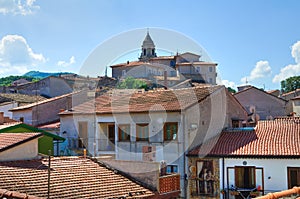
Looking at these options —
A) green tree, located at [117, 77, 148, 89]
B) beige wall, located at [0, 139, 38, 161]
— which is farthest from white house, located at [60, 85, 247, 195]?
green tree, located at [117, 77, 148, 89]

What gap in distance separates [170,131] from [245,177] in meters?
4.95

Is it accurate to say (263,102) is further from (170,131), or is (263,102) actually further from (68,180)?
(68,180)

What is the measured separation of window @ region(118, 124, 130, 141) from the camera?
25297 mm

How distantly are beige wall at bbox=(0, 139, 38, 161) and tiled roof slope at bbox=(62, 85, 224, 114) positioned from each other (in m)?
8.94

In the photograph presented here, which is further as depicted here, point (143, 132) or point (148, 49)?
point (148, 49)

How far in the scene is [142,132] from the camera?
24703mm

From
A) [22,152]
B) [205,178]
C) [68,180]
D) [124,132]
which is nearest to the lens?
[68,180]

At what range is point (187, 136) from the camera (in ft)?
75.6

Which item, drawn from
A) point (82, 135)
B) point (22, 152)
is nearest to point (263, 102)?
point (82, 135)

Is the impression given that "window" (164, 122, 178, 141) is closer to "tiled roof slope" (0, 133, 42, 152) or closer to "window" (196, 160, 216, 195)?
"window" (196, 160, 216, 195)

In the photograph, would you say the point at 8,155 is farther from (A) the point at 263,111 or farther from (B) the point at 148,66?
(B) the point at 148,66

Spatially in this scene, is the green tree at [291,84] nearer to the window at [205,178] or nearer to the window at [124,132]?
the window at [124,132]

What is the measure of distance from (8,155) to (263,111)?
33330 mm

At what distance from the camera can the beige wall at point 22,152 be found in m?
15.4
